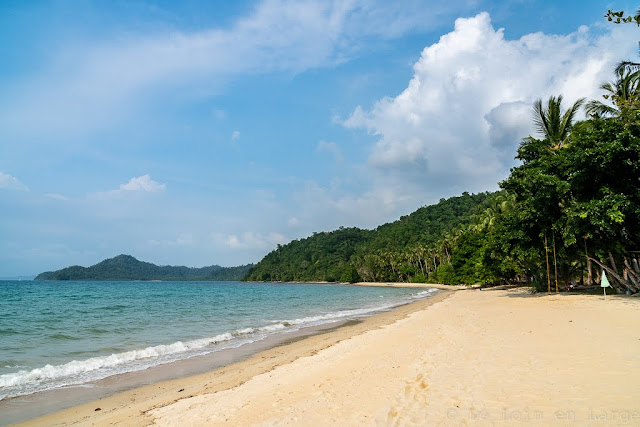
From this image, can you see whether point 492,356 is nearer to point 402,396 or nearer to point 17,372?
point 402,396

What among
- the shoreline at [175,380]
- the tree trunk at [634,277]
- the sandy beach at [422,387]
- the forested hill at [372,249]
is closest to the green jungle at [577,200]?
the tree trunk at [634,277]

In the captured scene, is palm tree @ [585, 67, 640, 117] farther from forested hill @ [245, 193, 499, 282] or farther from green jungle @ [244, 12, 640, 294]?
forested hill @ [245, 193, 499, 282]

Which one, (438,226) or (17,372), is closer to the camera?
(17,372)

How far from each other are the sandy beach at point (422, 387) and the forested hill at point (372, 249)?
59906 mm

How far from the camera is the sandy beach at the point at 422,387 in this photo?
520 cm

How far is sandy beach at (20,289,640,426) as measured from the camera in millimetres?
5203

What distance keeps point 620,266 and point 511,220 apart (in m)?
6.74

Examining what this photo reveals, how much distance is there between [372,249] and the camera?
132000 millimetres

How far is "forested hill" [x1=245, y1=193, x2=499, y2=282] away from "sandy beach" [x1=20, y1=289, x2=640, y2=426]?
59.9 metres

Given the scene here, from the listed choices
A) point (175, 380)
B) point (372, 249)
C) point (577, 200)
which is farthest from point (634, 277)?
point (372, 249)

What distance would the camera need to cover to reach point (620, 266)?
23047 millimetres

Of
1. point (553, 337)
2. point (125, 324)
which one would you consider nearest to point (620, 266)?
point (553, 337)

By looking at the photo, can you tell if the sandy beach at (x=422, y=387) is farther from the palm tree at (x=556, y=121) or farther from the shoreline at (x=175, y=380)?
the palm tree at (x=556, y=121)

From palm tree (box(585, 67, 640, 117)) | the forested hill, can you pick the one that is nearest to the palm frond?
palm tree (box(585, 67, 640, 117))
